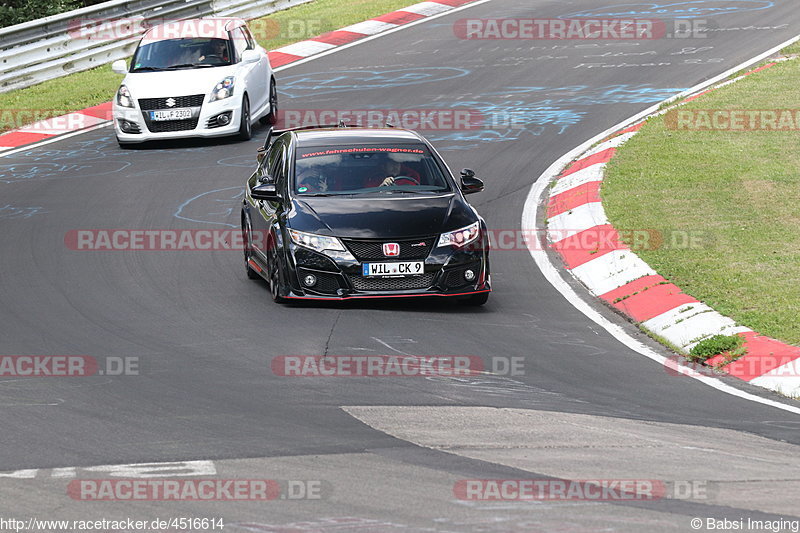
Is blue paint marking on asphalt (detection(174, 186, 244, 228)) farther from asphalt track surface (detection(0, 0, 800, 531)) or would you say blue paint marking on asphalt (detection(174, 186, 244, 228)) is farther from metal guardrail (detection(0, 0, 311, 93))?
metal guardrail (detection(0, 0, 311, 93))

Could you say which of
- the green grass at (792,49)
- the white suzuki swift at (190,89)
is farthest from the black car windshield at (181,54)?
the green grass at (792,49)

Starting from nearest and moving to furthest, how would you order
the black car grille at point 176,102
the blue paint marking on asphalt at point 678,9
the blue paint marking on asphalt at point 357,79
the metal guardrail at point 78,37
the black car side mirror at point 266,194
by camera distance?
the black car side mirror at point 266,194 < the black car grille at point 176,102 < the blue paint marking on asphalt at point 357,79 < the metal guardrail at point 78,37 < the blue paint marking on asphalt at point 678,9

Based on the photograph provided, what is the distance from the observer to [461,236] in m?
11.7

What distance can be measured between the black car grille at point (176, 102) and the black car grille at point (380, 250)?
9.24 metres

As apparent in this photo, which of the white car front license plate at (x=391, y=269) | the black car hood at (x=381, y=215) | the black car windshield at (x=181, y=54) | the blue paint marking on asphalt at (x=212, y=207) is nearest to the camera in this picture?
the white car front license plate at (x=391, y=269)

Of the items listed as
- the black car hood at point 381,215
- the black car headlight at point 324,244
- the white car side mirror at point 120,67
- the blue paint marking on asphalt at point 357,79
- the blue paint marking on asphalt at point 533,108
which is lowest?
the blue paint marking on asphalt at point 533,108

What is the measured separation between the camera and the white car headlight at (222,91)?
2008 centimetres

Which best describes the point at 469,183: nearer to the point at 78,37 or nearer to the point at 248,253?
the point at 248,253

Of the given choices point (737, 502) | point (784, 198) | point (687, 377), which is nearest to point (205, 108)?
point (784, 198)

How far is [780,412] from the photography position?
8727 mm

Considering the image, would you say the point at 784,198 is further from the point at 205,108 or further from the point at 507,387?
the point at 205,108

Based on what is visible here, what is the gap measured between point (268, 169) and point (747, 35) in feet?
53.2

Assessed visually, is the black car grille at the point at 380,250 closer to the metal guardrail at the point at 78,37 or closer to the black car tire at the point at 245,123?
the black car tire at the point at 245,123

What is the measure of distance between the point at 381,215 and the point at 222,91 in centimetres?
919
